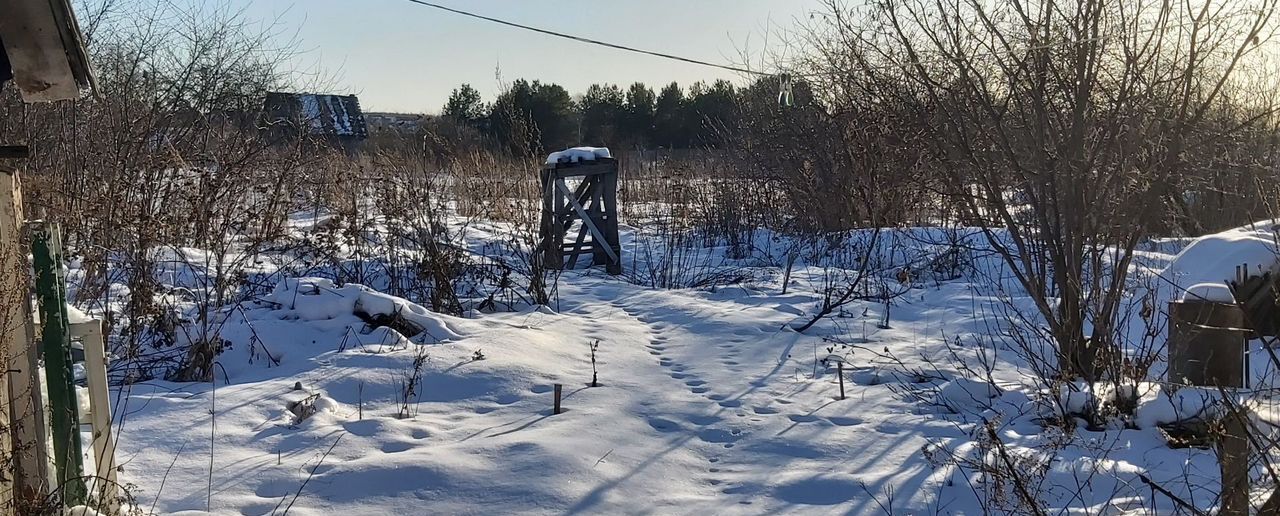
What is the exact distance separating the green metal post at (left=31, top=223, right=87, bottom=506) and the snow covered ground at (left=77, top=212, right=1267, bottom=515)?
16.3 inches

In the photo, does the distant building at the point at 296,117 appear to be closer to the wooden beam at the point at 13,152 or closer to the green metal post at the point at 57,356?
the green metal post at the point at 57,356

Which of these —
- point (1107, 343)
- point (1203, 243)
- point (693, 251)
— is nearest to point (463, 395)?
point (1107, 343)

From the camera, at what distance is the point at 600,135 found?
28.3 meters

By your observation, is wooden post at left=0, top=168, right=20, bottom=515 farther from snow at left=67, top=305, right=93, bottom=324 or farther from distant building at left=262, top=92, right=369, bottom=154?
distant building at left=262, top=92, right=369, bottom=154

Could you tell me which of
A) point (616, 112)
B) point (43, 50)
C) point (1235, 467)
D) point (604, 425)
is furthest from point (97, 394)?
Result: point (616, 112)

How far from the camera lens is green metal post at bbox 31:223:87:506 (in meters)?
2.42

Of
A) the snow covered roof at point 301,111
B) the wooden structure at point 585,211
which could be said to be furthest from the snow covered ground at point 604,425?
the snow covered roof at point 301,111

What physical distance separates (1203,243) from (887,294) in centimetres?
219

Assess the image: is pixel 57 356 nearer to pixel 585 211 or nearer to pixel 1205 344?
pixel 1205 344

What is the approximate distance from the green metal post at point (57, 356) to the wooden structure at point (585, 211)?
6348 mm

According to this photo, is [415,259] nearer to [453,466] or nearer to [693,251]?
[453,466]

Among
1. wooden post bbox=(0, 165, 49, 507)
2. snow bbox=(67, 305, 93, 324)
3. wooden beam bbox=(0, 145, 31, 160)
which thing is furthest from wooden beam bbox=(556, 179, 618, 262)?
wooden beam bbox=(0, 145, 31, 160)

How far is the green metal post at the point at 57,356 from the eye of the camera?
2.42 meters

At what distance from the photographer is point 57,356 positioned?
248 centimetres
